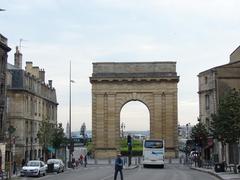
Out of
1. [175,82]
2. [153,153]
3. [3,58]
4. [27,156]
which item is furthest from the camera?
[175,82]

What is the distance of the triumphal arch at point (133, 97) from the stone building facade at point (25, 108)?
44.4 feet

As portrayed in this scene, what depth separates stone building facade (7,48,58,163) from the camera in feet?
226

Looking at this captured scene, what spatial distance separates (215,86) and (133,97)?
26958 millimetres

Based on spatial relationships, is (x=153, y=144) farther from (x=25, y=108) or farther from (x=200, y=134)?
(x=25, y=108)

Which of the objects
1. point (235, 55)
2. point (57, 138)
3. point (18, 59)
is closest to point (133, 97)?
point (235, 55)

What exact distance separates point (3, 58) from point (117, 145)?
133 feet

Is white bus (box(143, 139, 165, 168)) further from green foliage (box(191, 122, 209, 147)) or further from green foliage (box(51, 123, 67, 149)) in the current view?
green foliage (box(51, 123, 67, 149))

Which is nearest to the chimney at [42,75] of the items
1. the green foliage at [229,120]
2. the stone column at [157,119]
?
the stone column at [157,119]

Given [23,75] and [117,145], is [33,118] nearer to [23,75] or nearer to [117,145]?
[23,75]

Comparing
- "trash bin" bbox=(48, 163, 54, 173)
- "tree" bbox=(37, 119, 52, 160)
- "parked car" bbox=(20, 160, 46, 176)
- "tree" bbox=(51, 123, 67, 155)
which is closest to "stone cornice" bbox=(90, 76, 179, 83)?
"tree" bbox=(51, 123, 67, 155)

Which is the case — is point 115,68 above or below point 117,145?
above

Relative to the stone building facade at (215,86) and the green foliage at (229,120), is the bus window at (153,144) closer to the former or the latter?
the stone building facade at (215,86)

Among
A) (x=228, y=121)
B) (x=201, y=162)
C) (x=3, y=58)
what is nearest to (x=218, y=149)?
(x=201, y=162)

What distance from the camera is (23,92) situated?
229 ft
